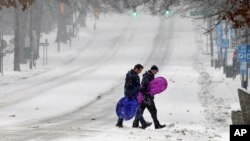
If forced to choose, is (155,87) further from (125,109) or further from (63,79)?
(63,79)

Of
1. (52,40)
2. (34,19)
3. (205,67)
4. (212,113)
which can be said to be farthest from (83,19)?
(212,113)

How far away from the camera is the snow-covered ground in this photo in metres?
16.0

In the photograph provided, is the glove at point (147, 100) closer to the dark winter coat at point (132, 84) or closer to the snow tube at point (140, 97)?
the snow tube at point (140, 97)

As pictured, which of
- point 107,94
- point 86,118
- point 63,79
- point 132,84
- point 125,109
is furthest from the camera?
A: point 63,79

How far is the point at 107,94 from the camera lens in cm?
2755

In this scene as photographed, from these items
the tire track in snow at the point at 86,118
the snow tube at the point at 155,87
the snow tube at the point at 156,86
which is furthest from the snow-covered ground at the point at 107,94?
the snow tube at the point at 156,86

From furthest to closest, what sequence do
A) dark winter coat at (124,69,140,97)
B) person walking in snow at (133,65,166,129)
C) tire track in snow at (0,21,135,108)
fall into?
tire track in snow at (0,21,135,108), person walking in snow at (133,65,166,129), dark winter coat at (124,69,140,97)

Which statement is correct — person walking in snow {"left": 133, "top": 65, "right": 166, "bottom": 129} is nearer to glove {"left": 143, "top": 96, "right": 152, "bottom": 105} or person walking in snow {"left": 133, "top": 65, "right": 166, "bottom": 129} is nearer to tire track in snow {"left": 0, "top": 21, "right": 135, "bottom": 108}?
glove {"left": 143, "top": 96, "right": 152, "bottom": 105}

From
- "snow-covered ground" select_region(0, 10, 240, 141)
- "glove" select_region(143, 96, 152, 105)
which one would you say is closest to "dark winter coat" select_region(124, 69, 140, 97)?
"glove" select_region(143, 96, 152, 105)

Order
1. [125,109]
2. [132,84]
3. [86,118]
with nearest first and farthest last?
[132,84] < [125,109] < [86,118]

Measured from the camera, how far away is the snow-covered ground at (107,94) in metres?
16.0

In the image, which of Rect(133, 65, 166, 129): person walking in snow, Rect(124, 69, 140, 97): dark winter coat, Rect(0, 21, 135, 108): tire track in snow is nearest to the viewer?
Rect(124, 69, 140, 97): dark winter coat

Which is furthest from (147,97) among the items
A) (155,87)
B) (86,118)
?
(86,118)

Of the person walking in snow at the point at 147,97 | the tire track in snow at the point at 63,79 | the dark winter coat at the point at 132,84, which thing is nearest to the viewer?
the dark winter coat at the point at 132,84
